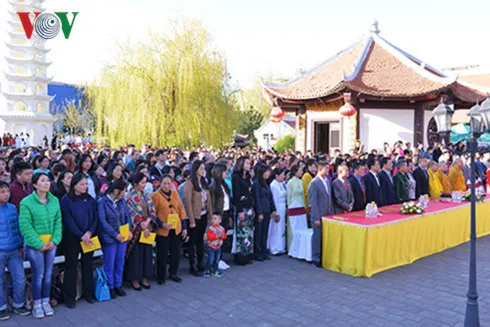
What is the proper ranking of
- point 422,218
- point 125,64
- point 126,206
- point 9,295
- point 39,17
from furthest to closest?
point 39,17
point 125,64
point 422,218
point 126,206
point 9,295

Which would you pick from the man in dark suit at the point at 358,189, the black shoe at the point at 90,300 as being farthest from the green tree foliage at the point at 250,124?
the black shoe at the point at 90,300

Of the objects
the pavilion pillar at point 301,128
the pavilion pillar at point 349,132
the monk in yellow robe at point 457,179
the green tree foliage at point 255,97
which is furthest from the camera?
the green tree foliage at point 255,97

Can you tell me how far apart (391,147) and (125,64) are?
1212 centimetres

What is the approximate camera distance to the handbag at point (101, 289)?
563 cm

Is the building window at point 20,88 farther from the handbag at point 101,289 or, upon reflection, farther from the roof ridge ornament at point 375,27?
the handbag at point 101,289

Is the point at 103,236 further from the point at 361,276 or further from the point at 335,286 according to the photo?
the point at 361,276

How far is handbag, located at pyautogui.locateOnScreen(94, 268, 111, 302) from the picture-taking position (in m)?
Result: 5.63

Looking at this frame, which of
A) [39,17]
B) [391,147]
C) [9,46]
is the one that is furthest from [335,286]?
[9,46]

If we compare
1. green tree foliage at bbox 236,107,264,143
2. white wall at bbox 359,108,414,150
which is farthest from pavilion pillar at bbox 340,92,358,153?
green tree foliage at bbox 236,107,264,143

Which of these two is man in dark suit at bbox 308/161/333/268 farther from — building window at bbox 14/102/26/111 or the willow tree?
building window at bbox 14/102/26/111

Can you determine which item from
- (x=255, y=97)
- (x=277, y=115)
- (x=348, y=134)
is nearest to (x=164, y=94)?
(x=277, y=115)

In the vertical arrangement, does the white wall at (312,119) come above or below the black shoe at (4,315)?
above

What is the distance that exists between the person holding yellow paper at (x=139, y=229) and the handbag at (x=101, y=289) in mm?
434

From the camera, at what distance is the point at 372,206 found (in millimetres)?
7168
